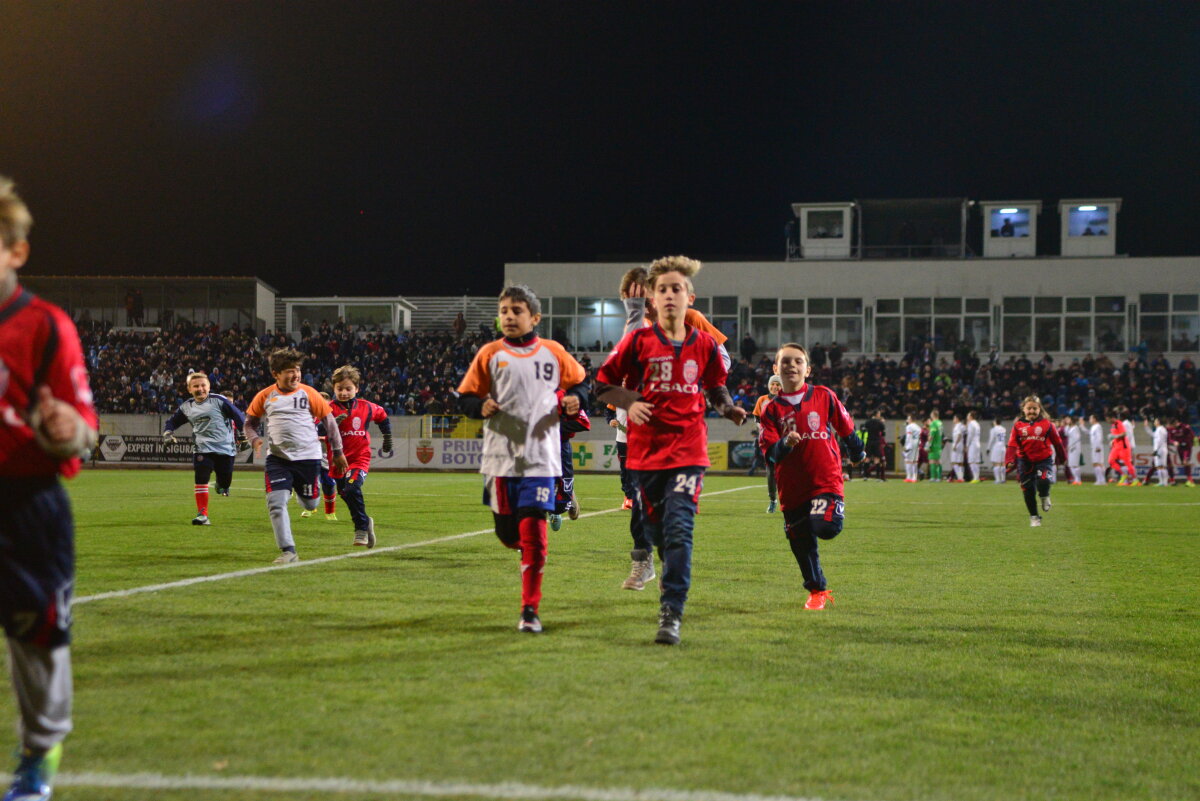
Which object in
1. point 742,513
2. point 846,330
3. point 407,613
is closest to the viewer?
point 407,613

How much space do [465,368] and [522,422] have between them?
132ft

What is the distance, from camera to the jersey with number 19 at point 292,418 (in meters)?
10.6

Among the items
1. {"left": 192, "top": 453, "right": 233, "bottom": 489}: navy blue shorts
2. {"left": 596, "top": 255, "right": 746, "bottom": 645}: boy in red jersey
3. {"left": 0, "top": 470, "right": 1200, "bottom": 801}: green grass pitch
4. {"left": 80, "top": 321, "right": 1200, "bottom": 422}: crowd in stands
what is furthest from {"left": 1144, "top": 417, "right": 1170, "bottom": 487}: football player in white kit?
{"left": 596, "top": 255, "right": 746, "bottom": 645}: boy in red jersey

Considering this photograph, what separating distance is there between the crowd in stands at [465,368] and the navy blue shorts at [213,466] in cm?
2460

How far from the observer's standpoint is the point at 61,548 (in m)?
3.44

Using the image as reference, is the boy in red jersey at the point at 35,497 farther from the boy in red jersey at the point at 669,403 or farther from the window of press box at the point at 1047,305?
the window of press box at the point at 1047,305

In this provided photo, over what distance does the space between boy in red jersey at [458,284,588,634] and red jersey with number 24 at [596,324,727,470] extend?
34 centimetres

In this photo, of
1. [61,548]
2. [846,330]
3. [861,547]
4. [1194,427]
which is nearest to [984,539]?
[861,547]

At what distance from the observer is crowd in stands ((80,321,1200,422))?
137 ft

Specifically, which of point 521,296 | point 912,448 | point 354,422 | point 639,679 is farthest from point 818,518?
point 912,448

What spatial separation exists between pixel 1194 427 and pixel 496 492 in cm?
4123

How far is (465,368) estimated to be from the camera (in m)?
46.5

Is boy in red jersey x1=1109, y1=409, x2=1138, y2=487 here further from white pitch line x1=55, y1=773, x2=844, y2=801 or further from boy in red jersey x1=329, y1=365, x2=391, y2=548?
white pitch line x1=55, y1=773, x2=844, y2=801

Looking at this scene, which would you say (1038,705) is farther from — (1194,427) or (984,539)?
(1194,427)
